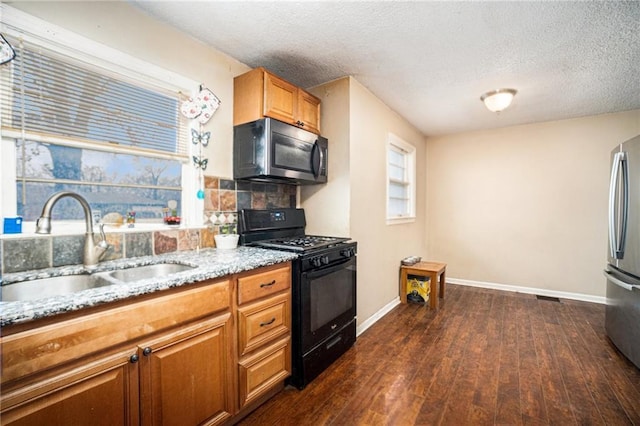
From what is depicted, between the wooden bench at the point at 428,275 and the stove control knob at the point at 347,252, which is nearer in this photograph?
the stove control knob at the point at 347,252

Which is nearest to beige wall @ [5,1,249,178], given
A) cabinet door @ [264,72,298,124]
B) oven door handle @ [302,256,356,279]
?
cabinet door @ [264,72,298,124]

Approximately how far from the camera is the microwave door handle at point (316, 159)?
251 centimetres

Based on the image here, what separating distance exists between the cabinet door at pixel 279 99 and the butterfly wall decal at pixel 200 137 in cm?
47

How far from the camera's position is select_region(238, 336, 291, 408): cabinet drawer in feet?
5.22

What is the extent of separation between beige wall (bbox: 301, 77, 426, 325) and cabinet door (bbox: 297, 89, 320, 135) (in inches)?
6.3

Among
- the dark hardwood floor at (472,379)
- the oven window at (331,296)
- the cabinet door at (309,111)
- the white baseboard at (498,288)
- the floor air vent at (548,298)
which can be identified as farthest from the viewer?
the floor air vent at (548,298)

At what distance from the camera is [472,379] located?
2033mm

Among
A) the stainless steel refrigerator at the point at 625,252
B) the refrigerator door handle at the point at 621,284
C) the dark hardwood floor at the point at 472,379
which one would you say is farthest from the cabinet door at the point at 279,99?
the refrigerator door handle at the point at 621,284

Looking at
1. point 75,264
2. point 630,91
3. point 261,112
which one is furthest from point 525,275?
point 75,264

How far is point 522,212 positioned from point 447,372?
3.11m

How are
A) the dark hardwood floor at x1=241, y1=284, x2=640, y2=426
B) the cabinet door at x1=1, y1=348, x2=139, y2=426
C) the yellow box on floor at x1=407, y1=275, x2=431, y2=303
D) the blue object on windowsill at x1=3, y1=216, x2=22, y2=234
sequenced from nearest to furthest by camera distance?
the cabinet door at x1=1, y1=348, x2=139, y2=426 → the blue object on windowsill at x1=3, y1=216, x2=22, y2=234 → the dark hardwood floor at x1=241, y1=284, x2=640, y2=426 → the yellow box on floor at x1=407, y1=275, x2=431, y2=303

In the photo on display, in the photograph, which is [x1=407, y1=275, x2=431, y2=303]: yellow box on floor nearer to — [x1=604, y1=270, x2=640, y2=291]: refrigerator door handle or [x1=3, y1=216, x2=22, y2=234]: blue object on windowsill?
[x1=604, y1=270, x2=640, y2=291]: refrigerator door handle

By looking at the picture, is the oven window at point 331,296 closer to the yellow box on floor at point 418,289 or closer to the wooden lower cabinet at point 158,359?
the wooden lower cabinet at point 158,359

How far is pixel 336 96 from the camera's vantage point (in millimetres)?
2742
